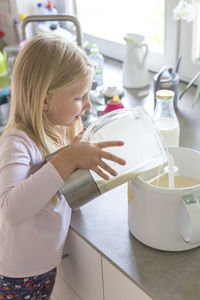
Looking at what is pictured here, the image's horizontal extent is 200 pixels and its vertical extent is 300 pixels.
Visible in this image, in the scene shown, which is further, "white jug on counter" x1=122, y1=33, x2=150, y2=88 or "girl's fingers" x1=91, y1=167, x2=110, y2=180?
"white jug on counter" x1=122, y1=33, x2=150, y2=88

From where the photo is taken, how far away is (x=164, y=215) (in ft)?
2.88

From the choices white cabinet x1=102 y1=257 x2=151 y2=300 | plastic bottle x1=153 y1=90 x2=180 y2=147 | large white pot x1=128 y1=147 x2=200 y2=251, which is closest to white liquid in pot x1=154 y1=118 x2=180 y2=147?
plastic bottle x1=153 y1=90 x2=180 y2=147

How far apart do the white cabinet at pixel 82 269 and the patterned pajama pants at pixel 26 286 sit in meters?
0.06

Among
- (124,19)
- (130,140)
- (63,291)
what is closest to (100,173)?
(130,140)

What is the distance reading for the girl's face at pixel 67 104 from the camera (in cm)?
98

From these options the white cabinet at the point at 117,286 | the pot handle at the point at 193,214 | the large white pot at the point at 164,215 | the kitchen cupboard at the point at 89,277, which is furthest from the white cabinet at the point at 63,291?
the pot handle at the point at 193,214

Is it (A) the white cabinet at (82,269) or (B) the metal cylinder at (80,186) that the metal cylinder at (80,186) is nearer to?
(B) the metal cylinder at (80,186)

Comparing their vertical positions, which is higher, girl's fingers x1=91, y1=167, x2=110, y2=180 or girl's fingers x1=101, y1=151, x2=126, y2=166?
girl's fingers x1=101, y1=151, x2=126, y2=166

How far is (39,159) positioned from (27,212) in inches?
5.9

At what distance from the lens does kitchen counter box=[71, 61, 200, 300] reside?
847 millimetres

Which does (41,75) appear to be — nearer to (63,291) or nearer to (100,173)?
(100,173)

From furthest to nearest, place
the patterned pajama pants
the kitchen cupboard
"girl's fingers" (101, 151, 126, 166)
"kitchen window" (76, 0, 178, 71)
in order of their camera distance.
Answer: "kitchen window" (76, 0, 178, 71) < the patterned pajama pants < the kitchen cupboard < "girl's fingers" (101, 151, 126, 166)

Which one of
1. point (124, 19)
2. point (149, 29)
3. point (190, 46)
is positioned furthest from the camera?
point (124, 19)

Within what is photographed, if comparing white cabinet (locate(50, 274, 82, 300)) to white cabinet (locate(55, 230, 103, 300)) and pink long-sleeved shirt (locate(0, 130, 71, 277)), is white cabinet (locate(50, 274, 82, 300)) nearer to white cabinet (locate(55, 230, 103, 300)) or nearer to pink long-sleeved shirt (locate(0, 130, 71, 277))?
white cabinet (locate(55, 230, 103, 300))
